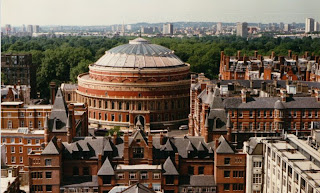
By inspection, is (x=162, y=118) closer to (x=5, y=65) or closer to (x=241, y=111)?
(x=241, y=111)

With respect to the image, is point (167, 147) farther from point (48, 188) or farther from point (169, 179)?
point (48, 188)

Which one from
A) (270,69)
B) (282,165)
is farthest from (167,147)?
(270,69)

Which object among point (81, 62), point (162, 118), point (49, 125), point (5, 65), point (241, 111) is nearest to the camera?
point (49, 125)

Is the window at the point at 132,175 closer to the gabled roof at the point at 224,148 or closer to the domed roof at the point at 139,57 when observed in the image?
the gabled roof at the point at 224,148

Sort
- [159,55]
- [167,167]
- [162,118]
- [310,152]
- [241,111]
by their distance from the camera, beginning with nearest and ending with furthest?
[310,152], [167,167], [241,111], [162,118], [159,55]

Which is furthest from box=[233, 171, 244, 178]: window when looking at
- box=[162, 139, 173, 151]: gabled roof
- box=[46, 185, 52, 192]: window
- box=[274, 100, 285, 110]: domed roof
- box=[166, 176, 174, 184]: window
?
box=[46, 185, 52, 192]: window

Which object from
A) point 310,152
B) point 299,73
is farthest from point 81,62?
point 310,152
